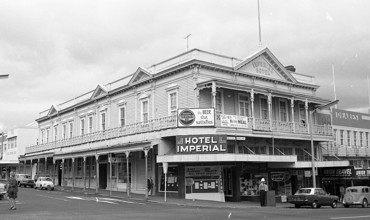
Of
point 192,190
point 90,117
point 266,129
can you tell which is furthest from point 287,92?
point 90,117

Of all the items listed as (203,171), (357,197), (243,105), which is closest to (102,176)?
(203,171)

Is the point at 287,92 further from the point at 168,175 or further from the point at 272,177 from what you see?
the point at 168,175

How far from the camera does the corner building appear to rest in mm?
29969

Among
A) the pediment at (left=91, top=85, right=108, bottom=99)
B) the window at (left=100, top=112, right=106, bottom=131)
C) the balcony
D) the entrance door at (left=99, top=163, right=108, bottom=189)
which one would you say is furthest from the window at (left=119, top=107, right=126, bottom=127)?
the entrance door at (left=99, top=163, right=108, bottom=189)

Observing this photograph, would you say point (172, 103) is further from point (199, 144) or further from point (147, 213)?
point (147, 213)

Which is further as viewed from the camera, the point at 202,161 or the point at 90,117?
the point at 90,117

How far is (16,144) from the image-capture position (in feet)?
232

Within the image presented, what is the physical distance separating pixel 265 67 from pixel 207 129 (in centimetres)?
1054

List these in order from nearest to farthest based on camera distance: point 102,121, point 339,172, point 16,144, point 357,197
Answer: point 357,197
point 339,172
point 102,121
point 16,144

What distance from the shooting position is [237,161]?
2994 centimetres

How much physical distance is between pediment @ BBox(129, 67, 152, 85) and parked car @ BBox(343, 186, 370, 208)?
58.0ft

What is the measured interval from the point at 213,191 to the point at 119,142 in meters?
9.00

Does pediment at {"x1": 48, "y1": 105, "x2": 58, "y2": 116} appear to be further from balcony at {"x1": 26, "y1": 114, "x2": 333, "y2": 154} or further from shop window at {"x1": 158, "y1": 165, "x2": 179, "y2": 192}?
shop window at {"x1": 158, "y1": 165, "x2": 179, "y2": 192}

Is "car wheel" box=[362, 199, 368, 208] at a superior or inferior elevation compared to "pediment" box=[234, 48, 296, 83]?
inferior
